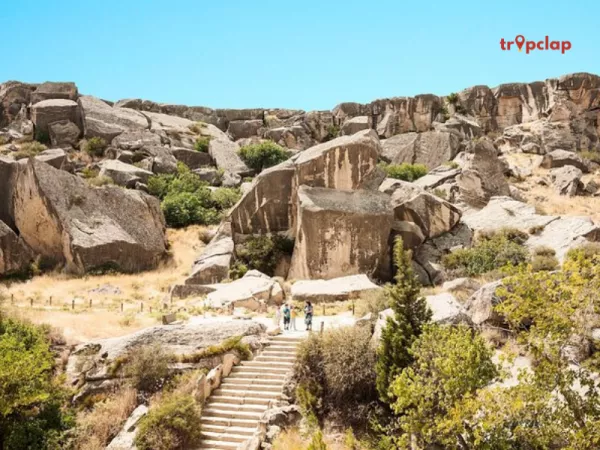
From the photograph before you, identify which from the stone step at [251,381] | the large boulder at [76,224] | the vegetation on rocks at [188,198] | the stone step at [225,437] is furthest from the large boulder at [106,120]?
the stone step at [225,437]

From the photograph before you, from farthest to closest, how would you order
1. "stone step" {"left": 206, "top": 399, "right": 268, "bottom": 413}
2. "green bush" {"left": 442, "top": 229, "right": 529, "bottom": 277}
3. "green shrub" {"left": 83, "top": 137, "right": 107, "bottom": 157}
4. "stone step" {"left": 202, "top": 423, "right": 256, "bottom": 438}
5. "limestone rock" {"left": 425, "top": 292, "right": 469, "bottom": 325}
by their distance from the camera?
"green shrub" {"left": 83, "top": 137, "right": 107, "bottom": 157} → "green bush" {"left": 442, "top": 229, "right": 529, "bottom": 277} → "limestone rock" {"left": 425, "top": 292, "right": 469, "bottom": 325} → "stone step" {"left": 206, "top": 399, "right": 268, "bottom": 413} → "stone step" {"left": 202, "top": 423, "right": 256, "bottom": 438}

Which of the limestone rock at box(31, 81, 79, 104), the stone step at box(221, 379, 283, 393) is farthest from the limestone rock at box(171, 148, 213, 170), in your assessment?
the stone step at box(221, 379, 283, 393)

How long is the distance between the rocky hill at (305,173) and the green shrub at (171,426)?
Result: 12632 millimetres

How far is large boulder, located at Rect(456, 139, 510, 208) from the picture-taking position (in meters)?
33.1

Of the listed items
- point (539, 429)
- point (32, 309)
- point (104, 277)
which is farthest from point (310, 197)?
point (539, 429)

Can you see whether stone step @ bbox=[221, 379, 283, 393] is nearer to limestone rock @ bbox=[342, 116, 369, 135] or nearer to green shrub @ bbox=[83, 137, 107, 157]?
green shrub @ bbox=[83, 137, 107, 157]

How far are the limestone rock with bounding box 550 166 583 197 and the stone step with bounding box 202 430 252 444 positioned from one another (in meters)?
33.9

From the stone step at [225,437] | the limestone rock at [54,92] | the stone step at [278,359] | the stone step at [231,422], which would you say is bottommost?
the stone step at [225,437]

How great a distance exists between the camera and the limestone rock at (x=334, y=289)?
69.2 ft

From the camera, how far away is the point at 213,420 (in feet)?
41.8

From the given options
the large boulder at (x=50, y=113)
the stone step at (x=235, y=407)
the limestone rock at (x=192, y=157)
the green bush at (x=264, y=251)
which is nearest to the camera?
the stone step at (x=235, y=407)

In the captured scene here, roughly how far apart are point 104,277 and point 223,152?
2263 cm

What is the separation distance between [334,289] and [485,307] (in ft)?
27.4

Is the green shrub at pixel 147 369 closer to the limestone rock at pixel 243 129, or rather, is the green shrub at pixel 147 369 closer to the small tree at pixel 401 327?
the small tree at pixel 401 327
